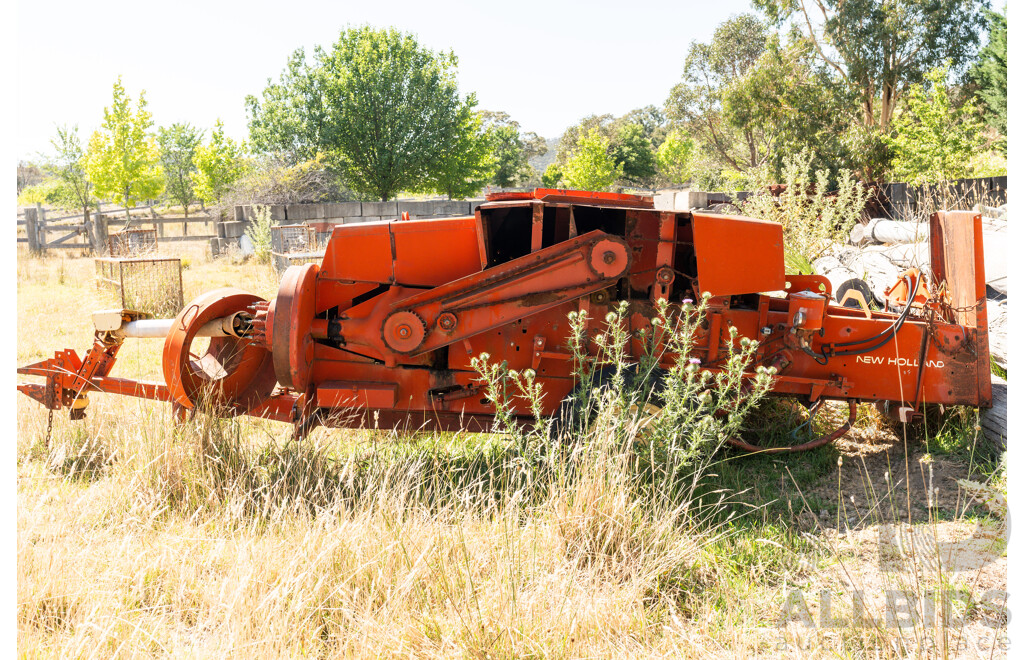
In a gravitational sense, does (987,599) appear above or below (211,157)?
below

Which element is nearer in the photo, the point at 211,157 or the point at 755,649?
the point at 755,649

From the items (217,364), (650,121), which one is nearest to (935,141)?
(217,364)

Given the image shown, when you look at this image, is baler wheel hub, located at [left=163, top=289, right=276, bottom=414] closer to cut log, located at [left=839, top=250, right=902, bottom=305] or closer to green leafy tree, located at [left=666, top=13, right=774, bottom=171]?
cut log, located at [left=839, top=250, right=902, bottom=305]

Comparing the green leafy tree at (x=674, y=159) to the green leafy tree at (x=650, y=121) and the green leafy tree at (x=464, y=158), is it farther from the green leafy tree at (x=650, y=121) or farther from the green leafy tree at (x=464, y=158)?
the green leafy tree at (x=464, y=158)

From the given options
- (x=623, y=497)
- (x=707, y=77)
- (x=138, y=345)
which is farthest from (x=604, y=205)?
(x=707, y=77)

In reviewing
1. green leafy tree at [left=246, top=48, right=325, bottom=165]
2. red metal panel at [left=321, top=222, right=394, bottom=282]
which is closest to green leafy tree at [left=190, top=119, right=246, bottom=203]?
green leafy tree at [left=246, top=48, right=325, bottom=165]

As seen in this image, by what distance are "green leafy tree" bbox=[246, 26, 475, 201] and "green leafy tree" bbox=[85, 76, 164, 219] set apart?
8.33m

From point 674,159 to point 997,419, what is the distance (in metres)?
57.4

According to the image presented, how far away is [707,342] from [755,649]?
2.07 m

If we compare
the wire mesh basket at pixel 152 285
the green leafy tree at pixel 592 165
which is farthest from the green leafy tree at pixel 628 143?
the wire mesh basket at pixel 152 285

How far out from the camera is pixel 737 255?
3.88 metres

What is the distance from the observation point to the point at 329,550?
2.65 metres

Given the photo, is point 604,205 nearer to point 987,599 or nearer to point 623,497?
point 623,497

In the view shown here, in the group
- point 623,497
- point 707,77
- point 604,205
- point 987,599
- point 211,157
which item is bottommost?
point 987,599
